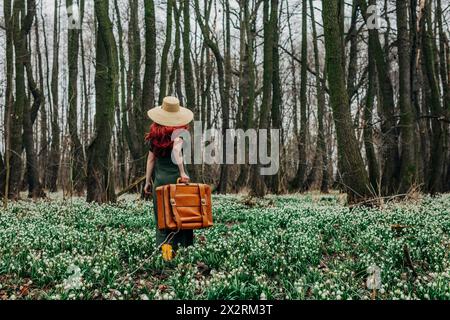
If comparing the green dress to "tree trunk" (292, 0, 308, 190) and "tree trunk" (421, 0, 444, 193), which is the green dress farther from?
"tree trunk" (292, 0, 308, 190)

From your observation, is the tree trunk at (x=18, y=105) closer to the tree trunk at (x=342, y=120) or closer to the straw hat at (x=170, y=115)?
the straw hat at (x=170, y=115)

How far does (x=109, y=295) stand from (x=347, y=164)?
8.50 metres

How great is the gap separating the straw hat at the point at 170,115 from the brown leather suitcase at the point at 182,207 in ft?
3.18

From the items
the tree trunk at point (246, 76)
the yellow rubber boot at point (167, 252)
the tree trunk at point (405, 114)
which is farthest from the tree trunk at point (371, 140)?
the yellow rubber boot at point (167, 252)

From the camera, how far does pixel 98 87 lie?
14.9 m

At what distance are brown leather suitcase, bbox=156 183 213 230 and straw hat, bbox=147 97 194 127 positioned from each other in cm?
97

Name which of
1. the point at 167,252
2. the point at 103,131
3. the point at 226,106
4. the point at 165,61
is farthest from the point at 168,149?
the point at 226,106

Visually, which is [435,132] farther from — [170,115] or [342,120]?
[170,115]

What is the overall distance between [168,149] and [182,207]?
1083 mm

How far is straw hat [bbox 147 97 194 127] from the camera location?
636 cm

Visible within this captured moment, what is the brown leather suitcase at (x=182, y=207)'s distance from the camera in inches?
229

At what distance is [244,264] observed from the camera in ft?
17.9
